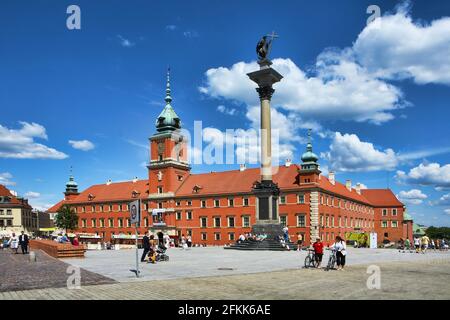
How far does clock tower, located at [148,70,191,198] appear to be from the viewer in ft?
257

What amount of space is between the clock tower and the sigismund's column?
4153 cm

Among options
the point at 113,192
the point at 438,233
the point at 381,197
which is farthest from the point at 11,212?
the point at 438,233

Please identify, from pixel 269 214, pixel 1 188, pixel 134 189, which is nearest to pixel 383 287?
pixel 269 214

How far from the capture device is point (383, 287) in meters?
13.3

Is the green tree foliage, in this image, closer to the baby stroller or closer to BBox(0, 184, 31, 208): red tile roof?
BBox(0, 184, 31, 208): red tile roof

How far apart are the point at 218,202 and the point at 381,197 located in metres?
44.9

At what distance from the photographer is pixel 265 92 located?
38.4 metres

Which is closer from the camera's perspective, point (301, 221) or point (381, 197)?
point (301, 221)

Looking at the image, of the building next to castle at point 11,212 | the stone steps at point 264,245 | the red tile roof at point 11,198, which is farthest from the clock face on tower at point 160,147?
the stone steps at point 264,245

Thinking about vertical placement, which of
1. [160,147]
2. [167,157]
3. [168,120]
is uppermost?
[168,120]

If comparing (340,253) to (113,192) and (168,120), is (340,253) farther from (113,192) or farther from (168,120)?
(113,192)

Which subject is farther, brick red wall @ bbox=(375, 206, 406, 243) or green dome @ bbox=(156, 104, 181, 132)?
brick red wall @ bbox=(375, 206, 406, 243)

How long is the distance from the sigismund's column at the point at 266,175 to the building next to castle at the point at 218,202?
25.6m

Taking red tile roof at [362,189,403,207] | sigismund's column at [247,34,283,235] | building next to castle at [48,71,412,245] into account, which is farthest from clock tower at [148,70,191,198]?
red tile roof at [362,189,403,207]
